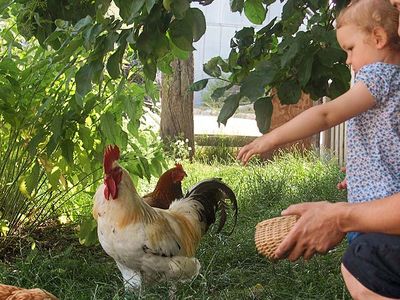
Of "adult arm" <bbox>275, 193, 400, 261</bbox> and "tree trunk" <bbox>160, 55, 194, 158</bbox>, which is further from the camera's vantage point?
"tree trunk" <bbox>160, 55, 194, 158</bbox>

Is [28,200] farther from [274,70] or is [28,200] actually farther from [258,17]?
[274,70]

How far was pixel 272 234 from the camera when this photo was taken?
2406mm

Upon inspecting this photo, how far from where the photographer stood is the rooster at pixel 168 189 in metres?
4.57

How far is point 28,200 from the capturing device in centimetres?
514

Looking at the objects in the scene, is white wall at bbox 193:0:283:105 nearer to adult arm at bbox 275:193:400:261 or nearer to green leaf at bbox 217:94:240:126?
green leaf at bbox 217:94:240:126

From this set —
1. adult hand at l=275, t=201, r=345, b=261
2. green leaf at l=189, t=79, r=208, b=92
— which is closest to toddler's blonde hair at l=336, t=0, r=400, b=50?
adult hand at l=275, t=201, r=345, b=261

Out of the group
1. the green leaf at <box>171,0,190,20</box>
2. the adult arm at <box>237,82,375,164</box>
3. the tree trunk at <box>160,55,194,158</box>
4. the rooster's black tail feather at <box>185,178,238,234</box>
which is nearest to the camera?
the adult arm at <box>237,82,375,164</box>

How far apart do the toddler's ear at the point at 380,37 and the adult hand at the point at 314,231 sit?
1.98ft

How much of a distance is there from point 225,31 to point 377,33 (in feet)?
47.2

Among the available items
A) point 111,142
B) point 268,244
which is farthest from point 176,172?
point 268,244

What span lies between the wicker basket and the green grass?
106cm

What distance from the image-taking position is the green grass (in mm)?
3703

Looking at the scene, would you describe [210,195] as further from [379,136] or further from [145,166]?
[379,136]

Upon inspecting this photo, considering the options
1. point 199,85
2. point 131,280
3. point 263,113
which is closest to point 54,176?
point 131,280
